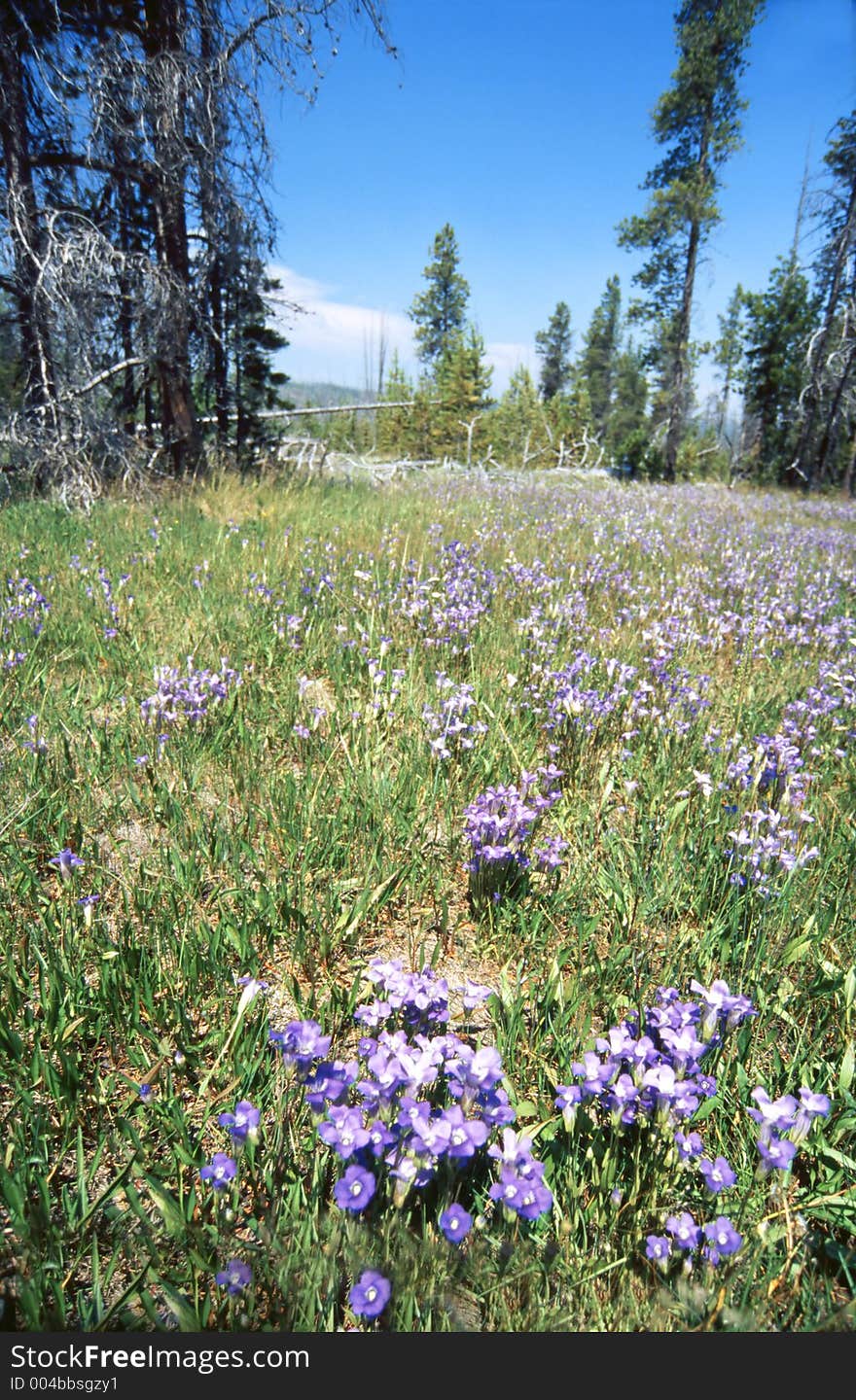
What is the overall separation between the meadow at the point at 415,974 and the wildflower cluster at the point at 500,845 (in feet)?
0.07

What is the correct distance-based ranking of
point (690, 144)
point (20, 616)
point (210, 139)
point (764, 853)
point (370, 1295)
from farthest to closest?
point (690, 144) → point (210, 139) → point (20, 616) → point (764, 853) → point (370, 1295)

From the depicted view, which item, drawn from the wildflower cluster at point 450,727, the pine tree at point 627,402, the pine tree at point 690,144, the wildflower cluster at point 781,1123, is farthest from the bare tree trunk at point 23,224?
the pine tree at point 627,402

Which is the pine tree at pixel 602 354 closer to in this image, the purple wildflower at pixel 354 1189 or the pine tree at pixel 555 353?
the pine tree at pixel 555 353

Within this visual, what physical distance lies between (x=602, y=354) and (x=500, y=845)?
277ft

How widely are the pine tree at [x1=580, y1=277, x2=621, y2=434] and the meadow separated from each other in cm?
7441

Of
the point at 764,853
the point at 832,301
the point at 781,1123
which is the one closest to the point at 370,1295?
the point at 781,1123

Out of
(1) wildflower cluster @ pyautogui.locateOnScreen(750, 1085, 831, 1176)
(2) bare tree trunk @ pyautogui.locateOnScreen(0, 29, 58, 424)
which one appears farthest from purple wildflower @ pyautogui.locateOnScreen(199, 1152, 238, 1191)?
(2) bare tree trunk @ pyautogui.locateOnScreen(0, 29, 58, 424)

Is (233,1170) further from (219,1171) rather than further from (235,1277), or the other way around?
(235,1277)

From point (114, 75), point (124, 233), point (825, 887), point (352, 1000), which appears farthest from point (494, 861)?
point (124, 233)

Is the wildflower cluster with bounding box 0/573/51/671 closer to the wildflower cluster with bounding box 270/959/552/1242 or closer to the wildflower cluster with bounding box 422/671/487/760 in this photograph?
the wildflower cluster with bounding box 422/671/487/760

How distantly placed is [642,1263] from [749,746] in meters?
2.60

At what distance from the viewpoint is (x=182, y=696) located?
3.42m

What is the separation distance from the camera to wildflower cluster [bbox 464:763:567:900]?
8.09 feet

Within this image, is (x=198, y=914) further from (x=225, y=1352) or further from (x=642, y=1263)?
(x=642, y=1263)
